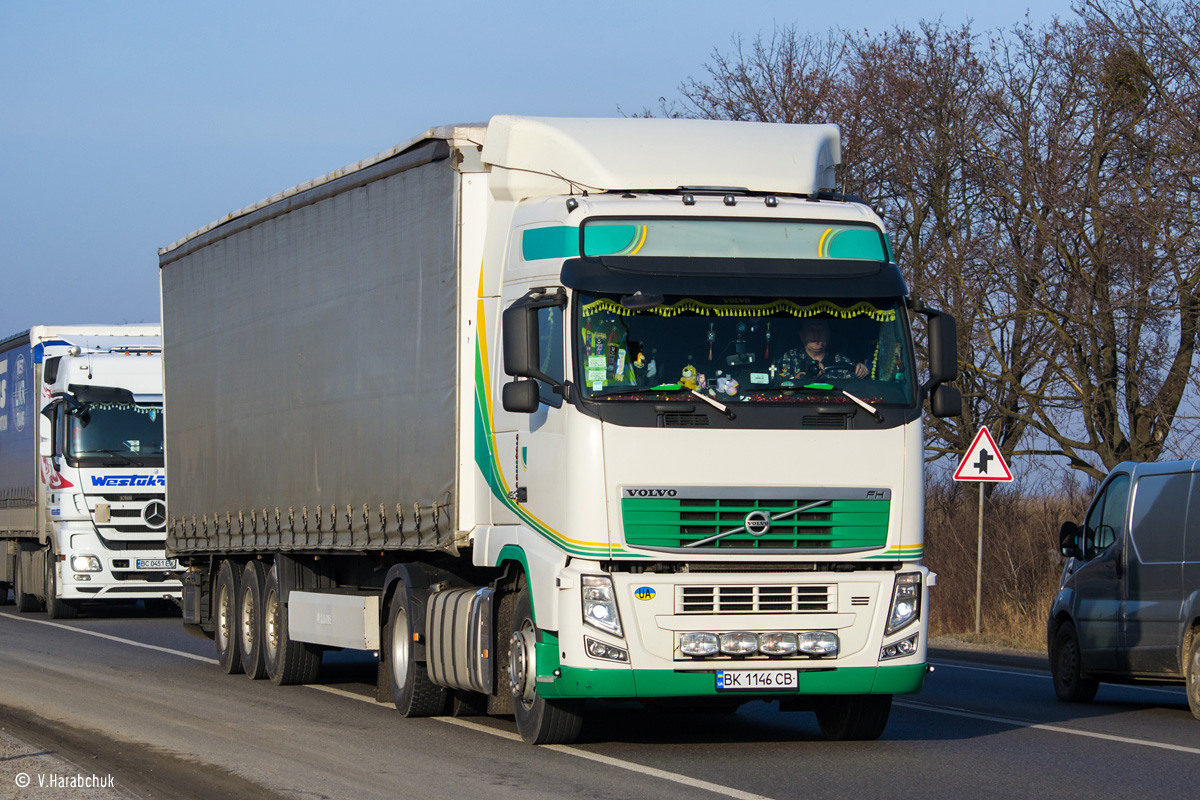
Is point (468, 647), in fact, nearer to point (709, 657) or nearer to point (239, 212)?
point (709, 657)

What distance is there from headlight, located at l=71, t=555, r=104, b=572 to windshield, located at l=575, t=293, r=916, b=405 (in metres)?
17.1

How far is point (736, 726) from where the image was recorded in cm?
1270

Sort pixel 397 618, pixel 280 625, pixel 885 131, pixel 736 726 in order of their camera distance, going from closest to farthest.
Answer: pixel 736 726 → pixel 397 618 → pixel 280 625 → pixel 885 131

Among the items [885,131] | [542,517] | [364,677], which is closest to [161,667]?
[364,677]

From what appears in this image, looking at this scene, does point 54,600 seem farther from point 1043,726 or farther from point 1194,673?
point 1194,673

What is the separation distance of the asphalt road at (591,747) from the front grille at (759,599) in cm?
94

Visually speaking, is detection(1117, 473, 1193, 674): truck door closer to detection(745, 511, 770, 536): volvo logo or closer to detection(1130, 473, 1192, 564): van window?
detection(1130, 473, 1192, 564): van window

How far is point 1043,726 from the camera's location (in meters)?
12.8

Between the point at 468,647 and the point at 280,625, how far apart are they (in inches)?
189

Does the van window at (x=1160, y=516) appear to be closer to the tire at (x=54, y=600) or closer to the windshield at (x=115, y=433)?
the windshield at (x=115, y=433)

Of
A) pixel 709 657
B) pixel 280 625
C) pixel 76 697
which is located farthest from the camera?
pixel 280 625

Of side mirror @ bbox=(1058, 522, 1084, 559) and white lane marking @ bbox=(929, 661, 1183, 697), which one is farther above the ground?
side mirror @ bbox=(1058, 522, 1084, 559)

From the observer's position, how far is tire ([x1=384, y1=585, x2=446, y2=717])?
13000mm

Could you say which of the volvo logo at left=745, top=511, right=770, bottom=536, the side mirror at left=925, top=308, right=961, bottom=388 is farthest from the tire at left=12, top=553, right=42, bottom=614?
the side mirror at left=925, top=308, right=961, bottom=388
